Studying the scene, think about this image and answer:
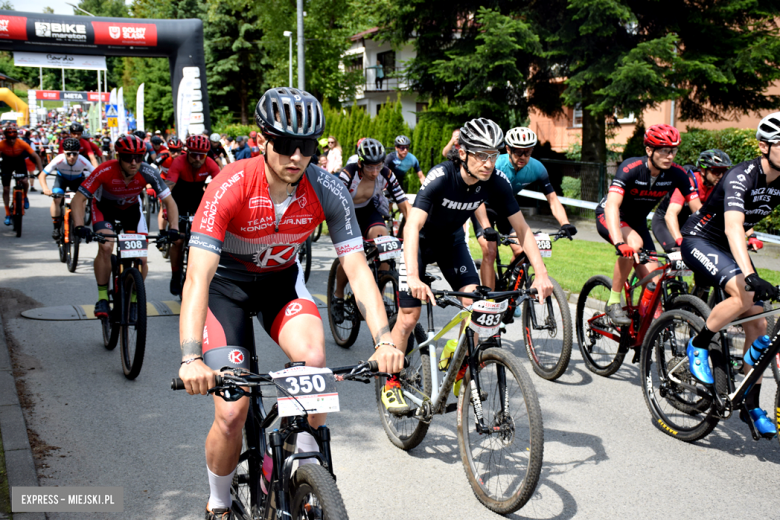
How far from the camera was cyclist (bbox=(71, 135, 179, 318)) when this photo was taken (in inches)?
282

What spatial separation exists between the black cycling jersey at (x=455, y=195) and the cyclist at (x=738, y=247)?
1365 millimetres

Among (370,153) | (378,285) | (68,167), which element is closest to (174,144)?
(68,167)

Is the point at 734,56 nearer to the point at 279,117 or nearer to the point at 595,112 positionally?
the point at 595,112

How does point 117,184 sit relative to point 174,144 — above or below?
below

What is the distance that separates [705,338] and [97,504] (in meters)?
3.89

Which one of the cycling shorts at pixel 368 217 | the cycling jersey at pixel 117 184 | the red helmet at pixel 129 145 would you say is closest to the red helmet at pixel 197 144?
the cycling jersey at pixel 117 184

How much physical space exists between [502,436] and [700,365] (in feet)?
5.64

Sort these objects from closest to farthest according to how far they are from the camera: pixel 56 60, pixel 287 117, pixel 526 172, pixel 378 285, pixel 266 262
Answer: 1. pixel 287 117
2. pixel 266 262
3. pixel 378 285
4. pixel 526 172
5. pixel 56 60

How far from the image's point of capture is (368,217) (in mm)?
7926

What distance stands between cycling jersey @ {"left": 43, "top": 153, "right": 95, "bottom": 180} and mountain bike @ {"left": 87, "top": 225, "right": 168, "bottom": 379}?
635cm

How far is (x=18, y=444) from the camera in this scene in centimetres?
464

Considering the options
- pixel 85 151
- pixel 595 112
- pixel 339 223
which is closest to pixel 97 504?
pixel 339 223

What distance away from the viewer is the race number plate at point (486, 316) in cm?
399

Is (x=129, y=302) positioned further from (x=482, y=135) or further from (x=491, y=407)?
(x=491, y=407)
